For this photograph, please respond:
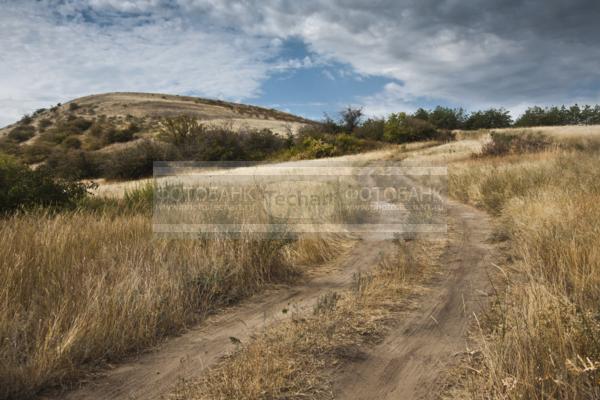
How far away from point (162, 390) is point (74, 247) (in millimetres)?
2883

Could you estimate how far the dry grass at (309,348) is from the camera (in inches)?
101

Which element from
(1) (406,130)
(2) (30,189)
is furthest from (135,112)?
(2) (30,189)

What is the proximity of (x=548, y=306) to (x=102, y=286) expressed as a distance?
3.81 meters

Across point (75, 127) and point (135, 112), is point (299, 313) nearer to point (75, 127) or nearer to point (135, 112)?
point (75, 127)

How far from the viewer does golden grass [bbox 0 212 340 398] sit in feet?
9.36

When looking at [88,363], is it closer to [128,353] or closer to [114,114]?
[128,353]

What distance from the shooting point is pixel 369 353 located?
3.12m

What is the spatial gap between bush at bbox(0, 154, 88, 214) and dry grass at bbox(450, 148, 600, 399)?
7.16 metres

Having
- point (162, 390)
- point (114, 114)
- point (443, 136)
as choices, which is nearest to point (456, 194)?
point (162, 390)

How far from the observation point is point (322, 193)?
912 cm

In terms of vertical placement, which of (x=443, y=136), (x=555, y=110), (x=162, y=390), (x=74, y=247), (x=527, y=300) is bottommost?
(x=162, y=390)

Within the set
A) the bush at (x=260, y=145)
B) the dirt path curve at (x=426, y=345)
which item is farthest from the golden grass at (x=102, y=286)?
the bush at (x=260, y=145)

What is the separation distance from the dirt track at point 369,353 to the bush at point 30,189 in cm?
496

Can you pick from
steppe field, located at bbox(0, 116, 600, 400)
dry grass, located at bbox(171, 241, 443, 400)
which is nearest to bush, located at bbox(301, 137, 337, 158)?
steppe field, located at bbox(0, 116, 600, 400)
